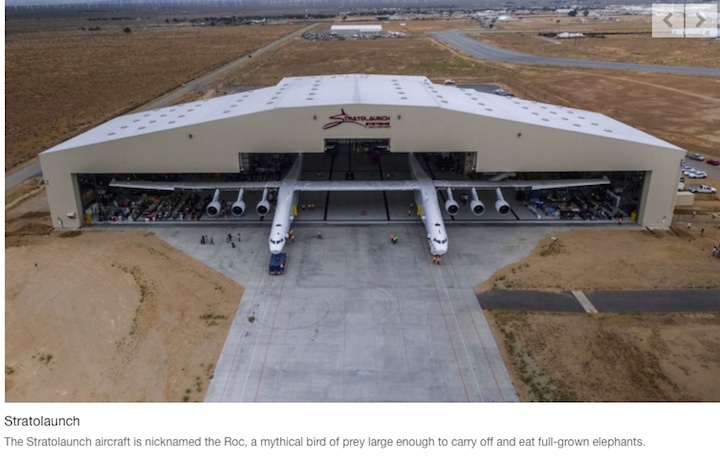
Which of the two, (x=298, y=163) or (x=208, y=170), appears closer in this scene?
(x=208, y=170)

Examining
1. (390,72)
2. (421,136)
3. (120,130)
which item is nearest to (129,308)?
(120,130)

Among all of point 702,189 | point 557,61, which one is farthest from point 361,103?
point 557,61

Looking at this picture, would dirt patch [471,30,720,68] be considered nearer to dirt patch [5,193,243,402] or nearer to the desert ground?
the desert ground

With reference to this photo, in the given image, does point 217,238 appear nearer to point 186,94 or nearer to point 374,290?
point 374,290

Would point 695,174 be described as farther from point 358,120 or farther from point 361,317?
point 361,317

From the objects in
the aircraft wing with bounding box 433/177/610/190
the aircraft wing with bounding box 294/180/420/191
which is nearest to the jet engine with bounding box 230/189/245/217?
the aircraft wing with bounding box 294/180/420/191

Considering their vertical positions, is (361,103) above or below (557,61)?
above
